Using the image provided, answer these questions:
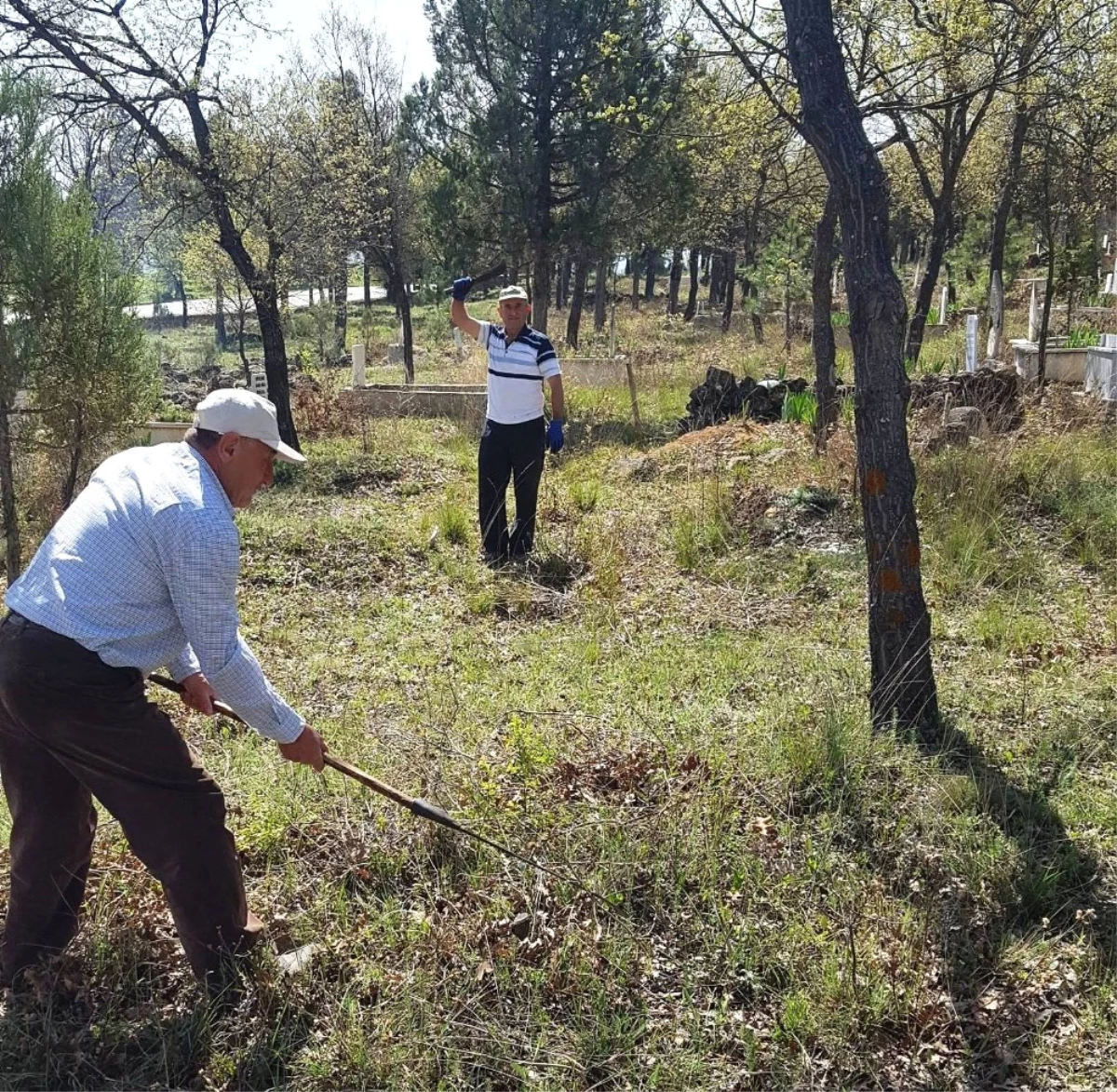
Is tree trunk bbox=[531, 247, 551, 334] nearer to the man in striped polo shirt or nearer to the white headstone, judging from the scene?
the white headstone

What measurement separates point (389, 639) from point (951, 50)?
22.0 feet

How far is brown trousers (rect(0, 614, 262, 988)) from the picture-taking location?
2217 mm

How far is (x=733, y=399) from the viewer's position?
1119 cm

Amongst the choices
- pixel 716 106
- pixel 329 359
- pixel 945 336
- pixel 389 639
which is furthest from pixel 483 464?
pixel 329 359

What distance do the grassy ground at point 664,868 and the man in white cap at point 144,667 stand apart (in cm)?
36

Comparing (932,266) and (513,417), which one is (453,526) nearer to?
(513,417)

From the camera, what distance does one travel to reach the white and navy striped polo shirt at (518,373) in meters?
6.12

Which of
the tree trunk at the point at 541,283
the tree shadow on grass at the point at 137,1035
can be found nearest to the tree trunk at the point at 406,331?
the tree trunk at the point at 541,283

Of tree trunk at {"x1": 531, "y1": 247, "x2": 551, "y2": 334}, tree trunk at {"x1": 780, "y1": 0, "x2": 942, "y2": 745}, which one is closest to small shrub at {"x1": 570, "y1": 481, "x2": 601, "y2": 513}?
tree trunk at {"x1": 780, "y1": 0, "x2": 942, "y2": 745}

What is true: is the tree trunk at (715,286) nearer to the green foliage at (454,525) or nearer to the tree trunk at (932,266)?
the tree trunk at (932,266)

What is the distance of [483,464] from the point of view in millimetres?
6406

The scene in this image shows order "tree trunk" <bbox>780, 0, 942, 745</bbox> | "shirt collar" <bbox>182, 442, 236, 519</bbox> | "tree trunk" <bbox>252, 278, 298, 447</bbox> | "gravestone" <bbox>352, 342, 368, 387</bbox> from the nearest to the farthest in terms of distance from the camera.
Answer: "shirt collar" <bbox>182, 442, 236, 519</bbox> < "tree trunk" <bbox>780, 0, 942, 745</bbox> < "tree trunk" <bbox>252, 278, 298, 447</bbox> < "gravestone" <bbox>352, 342, 368, 387</bbox>

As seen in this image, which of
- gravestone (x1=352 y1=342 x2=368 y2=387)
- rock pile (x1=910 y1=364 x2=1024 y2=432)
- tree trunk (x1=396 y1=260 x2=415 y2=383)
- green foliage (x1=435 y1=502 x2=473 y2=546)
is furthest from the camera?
tree trunk (x1=396 y1=260 x2=415 y2=383)

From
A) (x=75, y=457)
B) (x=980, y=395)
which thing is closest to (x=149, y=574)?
(x=75, y=457)
